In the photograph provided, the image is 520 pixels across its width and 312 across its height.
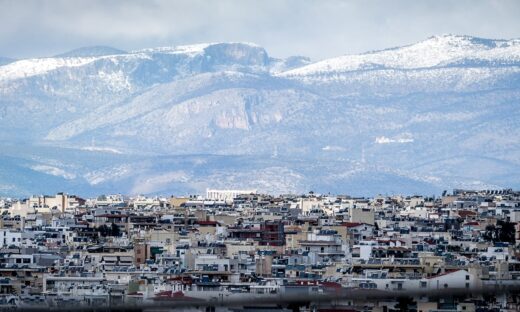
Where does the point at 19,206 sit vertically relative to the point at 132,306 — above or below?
above

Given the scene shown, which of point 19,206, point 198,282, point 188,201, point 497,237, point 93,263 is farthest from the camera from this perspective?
point 188,201

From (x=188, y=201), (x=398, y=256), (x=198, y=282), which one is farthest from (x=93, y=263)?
(x=188, y=201)

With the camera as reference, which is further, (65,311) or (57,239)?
(57,239)

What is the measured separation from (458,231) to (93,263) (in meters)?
24.4

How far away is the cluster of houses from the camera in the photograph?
125ft

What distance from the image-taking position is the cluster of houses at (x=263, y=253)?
1506 inches

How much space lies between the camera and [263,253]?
2689 inches

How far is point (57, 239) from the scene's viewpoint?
3147 inches

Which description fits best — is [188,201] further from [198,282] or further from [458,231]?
[198,282]

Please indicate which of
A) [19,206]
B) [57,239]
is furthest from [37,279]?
→ [19,206]

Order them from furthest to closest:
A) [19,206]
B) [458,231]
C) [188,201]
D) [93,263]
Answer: [188,201]
[19,206]
[458,231]
[93,263]

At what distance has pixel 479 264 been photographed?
2232 inches

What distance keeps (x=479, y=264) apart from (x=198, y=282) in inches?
352

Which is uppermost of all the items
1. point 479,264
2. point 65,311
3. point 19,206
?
point 19,206
